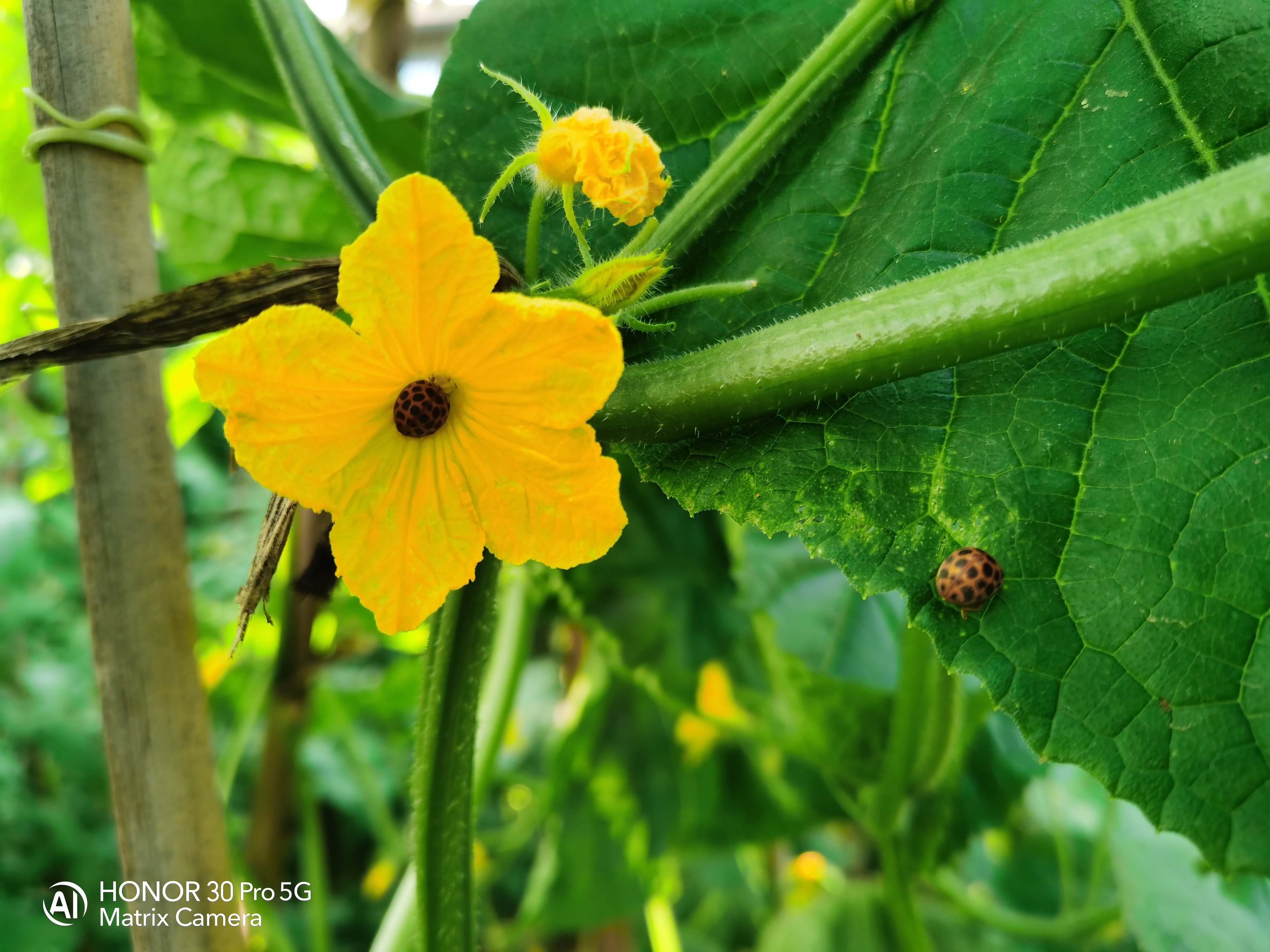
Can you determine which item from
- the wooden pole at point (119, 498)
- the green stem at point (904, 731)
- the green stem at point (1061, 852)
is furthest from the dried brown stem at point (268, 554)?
the green stem at point (1061, 852)

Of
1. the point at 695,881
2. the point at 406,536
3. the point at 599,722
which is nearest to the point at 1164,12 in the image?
the point at 406,536

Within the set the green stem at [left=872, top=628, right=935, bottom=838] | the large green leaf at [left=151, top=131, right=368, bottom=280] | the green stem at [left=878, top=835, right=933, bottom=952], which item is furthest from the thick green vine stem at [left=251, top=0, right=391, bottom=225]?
the green stem at [left=878, top=835, right=933, bottom=952]

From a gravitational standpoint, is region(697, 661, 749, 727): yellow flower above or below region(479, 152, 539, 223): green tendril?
below

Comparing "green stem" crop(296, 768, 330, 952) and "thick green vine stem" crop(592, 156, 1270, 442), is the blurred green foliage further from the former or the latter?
"thick green vine stem" crop(592, 156, 1270, 442)

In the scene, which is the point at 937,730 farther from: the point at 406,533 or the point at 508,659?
the point at 406,533

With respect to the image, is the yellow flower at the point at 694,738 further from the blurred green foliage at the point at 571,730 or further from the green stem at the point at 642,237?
the green stem at the point at 642,237
